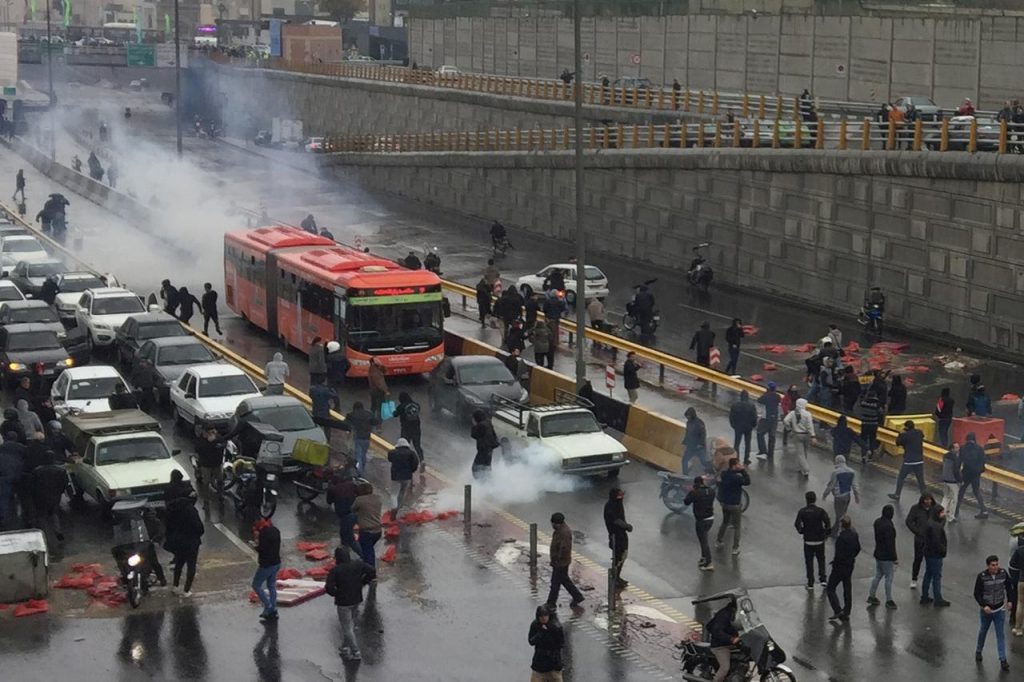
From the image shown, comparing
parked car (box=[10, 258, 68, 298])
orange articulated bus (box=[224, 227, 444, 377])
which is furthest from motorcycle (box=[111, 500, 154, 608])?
parked car (box=[10, 258, 68, 298])

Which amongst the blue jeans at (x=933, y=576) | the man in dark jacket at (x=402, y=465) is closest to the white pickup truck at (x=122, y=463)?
the man in dark jacket at (x=402, y=465)

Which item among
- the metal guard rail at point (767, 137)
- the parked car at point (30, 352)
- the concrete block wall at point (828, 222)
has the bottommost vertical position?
the parked car at point (30, 352)

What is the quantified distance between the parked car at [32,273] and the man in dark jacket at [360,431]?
2022 centimetres

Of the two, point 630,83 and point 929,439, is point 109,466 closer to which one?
point 929,439

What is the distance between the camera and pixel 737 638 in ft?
60.8

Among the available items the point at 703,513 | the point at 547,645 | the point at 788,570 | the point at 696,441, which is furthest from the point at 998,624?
the point at 696,441

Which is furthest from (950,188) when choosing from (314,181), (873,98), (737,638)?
(314,181)

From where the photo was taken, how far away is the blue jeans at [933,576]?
22.4m

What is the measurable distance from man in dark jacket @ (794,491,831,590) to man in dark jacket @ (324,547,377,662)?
580 cm

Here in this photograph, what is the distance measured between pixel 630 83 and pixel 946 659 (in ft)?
158

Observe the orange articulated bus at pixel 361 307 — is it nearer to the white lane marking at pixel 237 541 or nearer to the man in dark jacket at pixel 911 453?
Result: the white lane marking at pixel 237 541

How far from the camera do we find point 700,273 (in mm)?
49562

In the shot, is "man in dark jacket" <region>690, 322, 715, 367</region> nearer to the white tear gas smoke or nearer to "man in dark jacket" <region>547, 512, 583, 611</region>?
the white tear gas smoke

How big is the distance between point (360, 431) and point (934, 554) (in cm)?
1024
